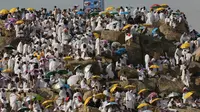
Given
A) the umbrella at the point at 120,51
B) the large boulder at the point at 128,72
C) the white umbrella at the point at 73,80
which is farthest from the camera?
the umbrella at the point at 120,51

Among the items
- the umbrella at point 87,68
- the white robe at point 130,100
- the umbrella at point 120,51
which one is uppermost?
the umbrella at point 120,51

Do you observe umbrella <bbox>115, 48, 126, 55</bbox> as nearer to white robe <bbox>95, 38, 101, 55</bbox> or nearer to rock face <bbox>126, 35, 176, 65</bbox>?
rock face <bbox>126, 35, 176, 65</bbox>

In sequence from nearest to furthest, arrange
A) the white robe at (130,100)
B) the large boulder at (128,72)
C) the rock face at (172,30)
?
the white robe at (130,100) → the large boulder at (128,72) → the rock face at (172,30)

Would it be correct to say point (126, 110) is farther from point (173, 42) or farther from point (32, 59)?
point (173, 42)

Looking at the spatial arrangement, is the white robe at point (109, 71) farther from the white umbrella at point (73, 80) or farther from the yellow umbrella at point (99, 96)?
the yellow umbrella at point (99, 96)

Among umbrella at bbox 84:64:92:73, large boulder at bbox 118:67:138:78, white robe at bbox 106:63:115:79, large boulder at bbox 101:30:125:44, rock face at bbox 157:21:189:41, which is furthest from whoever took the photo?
rock face at bbox 157:21:189:41

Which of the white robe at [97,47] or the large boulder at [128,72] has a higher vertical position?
the white robe at [97,47]

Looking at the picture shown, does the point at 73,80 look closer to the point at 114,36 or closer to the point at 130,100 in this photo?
the point at 130,100

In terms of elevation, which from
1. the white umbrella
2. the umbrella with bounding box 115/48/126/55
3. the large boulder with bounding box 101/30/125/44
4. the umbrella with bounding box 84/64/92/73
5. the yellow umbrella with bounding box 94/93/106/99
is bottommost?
the yellow umbrella with bounding box 94/93/106/99

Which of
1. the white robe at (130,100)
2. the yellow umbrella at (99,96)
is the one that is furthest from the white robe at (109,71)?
Result: the yellow umbrella at (99,96)

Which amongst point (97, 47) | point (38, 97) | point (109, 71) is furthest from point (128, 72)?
point (38, 97)

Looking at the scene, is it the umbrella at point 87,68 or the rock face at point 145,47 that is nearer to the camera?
the umbrella at point 87,68

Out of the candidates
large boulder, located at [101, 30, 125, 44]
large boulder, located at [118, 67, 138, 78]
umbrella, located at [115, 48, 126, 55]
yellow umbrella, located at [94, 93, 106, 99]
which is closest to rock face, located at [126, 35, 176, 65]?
large boulder, located at [101, 30, 125, 44]

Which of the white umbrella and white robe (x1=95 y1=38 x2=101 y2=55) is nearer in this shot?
the white umbrella
